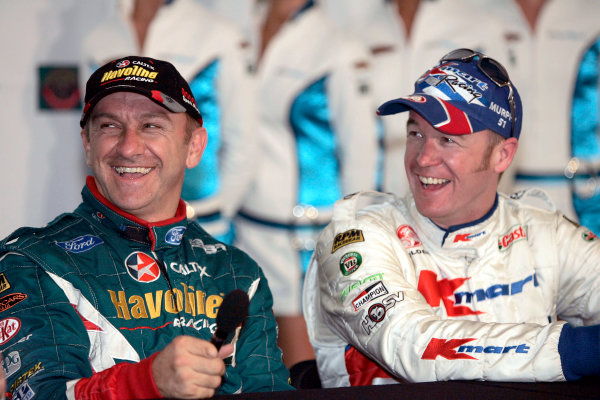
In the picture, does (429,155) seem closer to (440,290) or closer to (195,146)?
(440,290)

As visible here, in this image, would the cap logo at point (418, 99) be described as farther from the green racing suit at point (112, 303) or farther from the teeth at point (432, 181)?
the green racing suit at point (112, 303)

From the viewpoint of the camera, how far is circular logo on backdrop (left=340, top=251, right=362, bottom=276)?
5.55ft

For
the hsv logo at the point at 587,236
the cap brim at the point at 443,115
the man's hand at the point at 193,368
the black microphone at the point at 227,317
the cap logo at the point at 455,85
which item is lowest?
the man's hand at the point at 193,368

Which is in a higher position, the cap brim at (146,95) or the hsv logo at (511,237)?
the cap brim at (146,95)

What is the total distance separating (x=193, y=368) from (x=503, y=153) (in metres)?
1.09

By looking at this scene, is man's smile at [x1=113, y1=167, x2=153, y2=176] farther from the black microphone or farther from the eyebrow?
the black microphone

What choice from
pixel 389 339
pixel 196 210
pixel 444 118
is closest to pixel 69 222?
pixel 389 339

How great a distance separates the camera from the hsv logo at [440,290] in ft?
5.78

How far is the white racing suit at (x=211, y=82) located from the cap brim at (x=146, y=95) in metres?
1.44

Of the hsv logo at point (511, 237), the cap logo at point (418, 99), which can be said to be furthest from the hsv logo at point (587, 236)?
the cap logo at point (418, 99)

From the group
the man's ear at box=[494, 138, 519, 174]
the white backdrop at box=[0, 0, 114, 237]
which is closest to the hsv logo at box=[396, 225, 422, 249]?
the man's ear at box=[494, 138, 519, 174]

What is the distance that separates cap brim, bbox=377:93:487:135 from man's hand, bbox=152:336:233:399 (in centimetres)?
86

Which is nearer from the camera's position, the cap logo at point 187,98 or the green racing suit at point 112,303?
the green racing suit at point 112,303

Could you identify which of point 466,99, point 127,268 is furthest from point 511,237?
point 127,268
